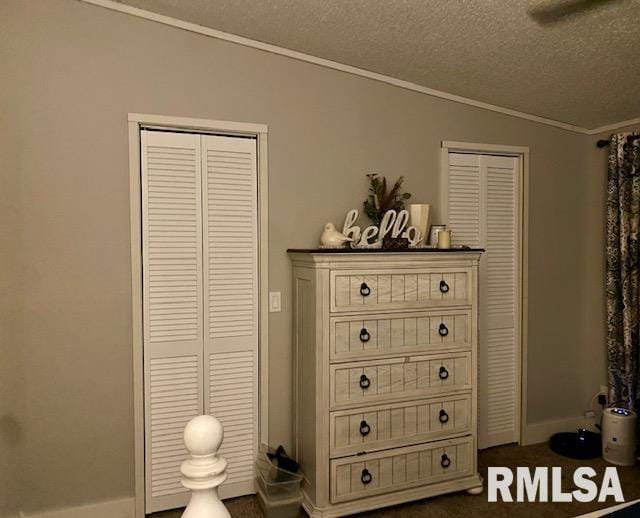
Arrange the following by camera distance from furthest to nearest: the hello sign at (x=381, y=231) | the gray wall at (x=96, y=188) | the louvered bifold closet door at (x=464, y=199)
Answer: the louvered bifold closet door at (x=464, y=199)
the hello sign at (x=381, y=231)
the gray wall at (x=96, y=188)

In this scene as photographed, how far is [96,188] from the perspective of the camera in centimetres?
258

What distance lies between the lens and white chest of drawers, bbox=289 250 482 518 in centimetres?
255

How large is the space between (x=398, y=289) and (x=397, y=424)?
0.74 m

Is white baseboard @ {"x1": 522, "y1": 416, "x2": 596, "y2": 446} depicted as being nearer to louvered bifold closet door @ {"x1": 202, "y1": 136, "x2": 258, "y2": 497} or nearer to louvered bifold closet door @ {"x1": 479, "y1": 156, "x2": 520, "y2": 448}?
louvered bifold closet door @ {"x1": 479, "y1": 156, "x2": 520, "y2": 448}

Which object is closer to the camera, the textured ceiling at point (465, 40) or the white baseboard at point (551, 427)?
the textured ceiling at point (465, 40)

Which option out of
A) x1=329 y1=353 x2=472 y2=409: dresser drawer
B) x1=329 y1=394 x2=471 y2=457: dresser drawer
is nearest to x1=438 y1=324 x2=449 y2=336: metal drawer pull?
x1=329 y1=353 x2=472 y2=409: dresser drawer

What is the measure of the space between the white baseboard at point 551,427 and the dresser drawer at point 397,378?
1.16 meters

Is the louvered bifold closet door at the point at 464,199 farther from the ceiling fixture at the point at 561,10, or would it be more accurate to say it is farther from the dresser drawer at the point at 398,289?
the ceiling fixture at the point at 561,10

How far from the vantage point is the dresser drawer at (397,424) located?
8.45 feet

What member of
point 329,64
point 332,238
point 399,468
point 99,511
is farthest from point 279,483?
point 329,64

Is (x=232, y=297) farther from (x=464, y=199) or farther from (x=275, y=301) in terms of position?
(x=464, y=199)

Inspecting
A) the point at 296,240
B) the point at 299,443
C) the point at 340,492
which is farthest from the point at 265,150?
the point at 340,492

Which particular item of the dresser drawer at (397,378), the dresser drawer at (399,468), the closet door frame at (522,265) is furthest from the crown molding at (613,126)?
the dresser drawer at (399,468)

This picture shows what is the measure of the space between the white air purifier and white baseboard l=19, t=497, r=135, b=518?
3.01 metres
